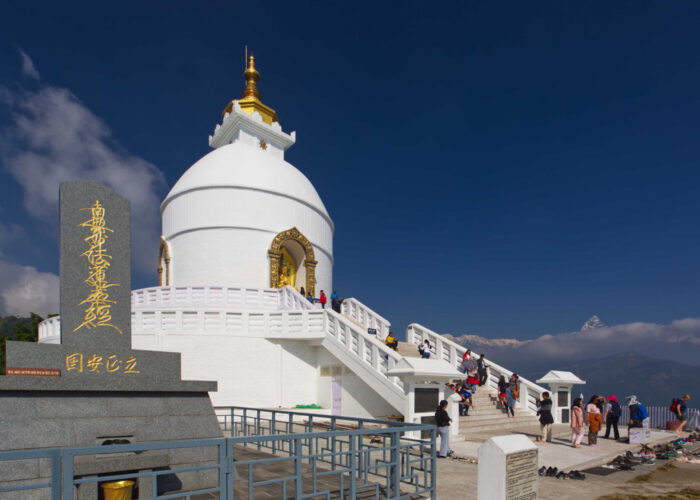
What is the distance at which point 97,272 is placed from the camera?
774cm

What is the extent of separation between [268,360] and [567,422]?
1148cm

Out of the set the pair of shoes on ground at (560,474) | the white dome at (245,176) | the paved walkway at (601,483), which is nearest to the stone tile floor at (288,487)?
the paved walkway at (601,483)

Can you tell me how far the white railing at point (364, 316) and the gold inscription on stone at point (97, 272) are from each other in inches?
637

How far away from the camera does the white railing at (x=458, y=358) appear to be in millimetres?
17344

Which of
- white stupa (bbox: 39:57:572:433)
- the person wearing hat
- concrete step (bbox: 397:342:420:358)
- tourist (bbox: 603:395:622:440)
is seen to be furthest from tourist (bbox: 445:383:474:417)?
the person wearing hat

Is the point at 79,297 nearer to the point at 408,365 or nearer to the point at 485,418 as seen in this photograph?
the point at 408,365

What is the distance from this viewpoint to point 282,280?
2558cm

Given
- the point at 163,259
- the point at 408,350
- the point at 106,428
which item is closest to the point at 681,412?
the point at 408,350

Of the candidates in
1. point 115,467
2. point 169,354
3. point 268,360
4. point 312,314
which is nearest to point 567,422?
point 312,314

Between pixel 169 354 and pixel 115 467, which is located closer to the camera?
pixel 115 467

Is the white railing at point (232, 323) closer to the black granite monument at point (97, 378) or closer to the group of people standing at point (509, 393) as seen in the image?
the group of people standing at point (509, 393)

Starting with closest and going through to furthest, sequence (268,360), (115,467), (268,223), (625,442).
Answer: (115,467) < (625,442) < (268,360) < (268,223)

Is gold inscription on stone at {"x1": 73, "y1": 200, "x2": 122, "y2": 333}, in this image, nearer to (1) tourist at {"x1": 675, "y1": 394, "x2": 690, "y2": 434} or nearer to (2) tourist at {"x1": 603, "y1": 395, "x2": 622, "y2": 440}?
(2) tourist at {"x1": 603, "y1": 395, "x2": 622, "y2": 440}

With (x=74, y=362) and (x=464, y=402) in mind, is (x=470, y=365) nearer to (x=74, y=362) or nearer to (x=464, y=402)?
(x=464, y=402)
